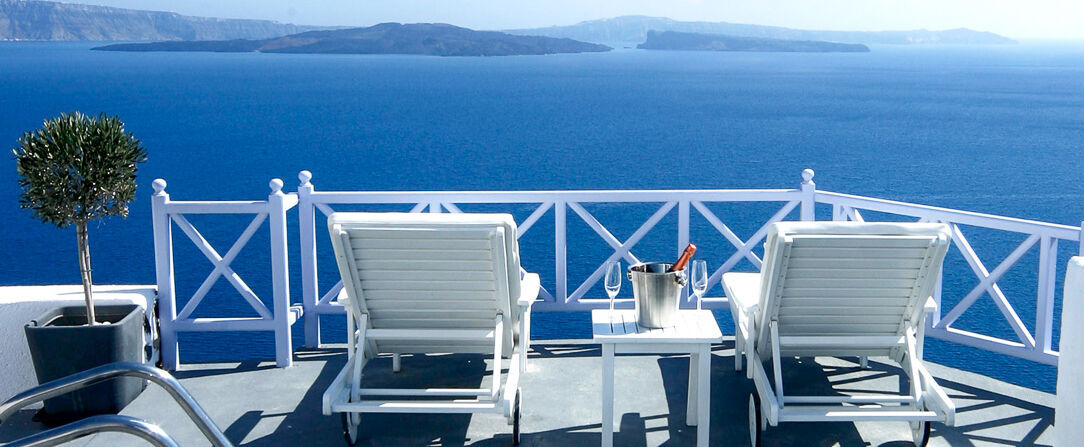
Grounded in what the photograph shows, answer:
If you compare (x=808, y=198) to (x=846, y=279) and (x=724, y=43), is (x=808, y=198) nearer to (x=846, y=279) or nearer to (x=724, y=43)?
(x=846, y=279)

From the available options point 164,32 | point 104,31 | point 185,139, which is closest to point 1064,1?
point 185,139

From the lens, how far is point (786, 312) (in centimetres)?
407

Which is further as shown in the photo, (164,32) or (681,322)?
(164,32)

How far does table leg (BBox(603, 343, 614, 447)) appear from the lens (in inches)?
153

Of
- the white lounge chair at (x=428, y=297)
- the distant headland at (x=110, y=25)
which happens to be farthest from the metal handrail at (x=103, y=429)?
the distant headland at (x=110, y=25)

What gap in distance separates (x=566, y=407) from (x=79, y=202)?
2.27 meters

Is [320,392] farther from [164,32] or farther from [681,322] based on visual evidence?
[164,32]

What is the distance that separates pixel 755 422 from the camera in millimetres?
3965

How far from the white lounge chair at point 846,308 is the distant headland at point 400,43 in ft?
360

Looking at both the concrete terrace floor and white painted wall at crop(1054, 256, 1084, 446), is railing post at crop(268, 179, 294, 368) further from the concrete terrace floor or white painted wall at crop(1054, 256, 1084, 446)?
white painted wall at crop(1054, 256, 1084, 446)

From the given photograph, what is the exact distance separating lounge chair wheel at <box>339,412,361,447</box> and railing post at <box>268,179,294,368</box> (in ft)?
3.43

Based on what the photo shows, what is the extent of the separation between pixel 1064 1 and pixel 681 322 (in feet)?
283

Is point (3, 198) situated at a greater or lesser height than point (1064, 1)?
lesser

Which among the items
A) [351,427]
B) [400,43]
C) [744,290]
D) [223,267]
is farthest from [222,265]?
[400,43]
